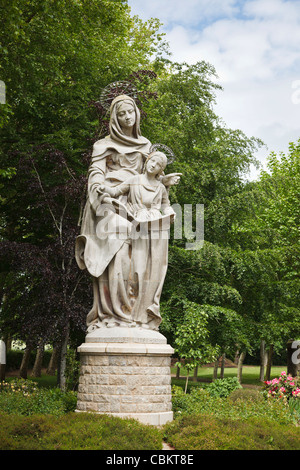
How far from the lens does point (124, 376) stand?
792 centimetres

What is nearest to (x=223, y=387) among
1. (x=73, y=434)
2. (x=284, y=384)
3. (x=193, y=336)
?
(x=193, y=336)

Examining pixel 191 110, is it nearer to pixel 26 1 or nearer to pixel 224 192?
pixel 224 192

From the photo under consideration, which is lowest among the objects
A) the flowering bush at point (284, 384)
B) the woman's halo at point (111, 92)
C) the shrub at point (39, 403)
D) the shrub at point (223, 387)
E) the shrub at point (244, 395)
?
the shrub at point (223, 387)

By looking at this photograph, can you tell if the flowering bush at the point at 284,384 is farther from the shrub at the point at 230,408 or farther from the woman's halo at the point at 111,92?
the woman's halo at the point at 111,92

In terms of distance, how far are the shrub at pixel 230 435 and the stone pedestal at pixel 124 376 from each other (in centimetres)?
86

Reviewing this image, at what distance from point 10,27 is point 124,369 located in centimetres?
831

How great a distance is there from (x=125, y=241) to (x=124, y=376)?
213cm

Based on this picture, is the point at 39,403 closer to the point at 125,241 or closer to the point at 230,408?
the point at 125,241

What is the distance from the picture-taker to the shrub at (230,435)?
602 centimetres

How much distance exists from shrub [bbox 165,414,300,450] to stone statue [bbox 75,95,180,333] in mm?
2102

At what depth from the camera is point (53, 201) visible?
13141 mm

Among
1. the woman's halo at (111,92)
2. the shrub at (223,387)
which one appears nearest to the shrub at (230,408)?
the shrub at (223,387)

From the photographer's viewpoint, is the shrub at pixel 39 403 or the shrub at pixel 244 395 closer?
the shrub at pixel 39 403

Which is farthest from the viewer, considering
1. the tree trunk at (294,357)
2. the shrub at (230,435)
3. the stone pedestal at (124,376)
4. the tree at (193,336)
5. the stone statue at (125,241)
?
the tree trunk at (294,357)
